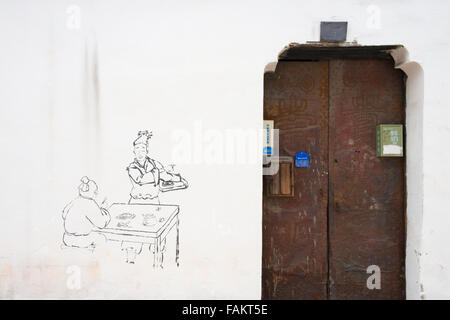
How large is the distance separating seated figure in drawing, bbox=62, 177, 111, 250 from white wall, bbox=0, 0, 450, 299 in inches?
3.2

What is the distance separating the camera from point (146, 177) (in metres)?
2.99

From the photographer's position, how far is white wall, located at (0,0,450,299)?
2.93m

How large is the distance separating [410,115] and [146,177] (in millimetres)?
2455

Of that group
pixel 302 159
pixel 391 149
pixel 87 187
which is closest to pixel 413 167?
pixel 391 149

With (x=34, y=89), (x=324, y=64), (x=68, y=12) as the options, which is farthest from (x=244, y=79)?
(x=34, y=89)

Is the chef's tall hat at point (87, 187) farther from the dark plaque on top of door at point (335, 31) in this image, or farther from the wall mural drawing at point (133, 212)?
the dark plaque on top of door at point (335, 31)

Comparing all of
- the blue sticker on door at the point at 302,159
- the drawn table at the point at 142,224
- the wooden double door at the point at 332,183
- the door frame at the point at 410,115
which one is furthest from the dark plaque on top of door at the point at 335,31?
the drawn table at the point at 142,224

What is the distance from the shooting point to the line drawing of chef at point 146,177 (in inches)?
117

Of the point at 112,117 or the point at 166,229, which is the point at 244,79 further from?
the point at 166,229

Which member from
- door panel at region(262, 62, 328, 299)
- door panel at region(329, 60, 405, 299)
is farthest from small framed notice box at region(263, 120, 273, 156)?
door panel at region(329, 60, 405, 299)

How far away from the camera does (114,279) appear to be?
2.99 m

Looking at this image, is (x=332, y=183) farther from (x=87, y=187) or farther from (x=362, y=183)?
(x=87, y=187)

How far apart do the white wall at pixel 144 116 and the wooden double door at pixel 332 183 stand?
346 mm

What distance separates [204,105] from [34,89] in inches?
60.3
